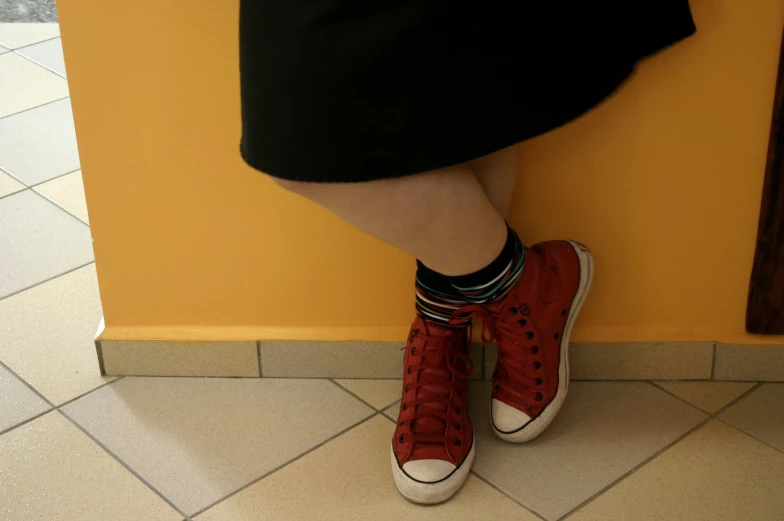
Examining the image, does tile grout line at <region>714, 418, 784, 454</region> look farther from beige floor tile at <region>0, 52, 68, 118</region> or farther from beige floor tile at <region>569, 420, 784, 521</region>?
beige floor tile at <region>0, 52, 68, 118</region>

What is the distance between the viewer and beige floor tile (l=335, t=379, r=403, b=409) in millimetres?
1302

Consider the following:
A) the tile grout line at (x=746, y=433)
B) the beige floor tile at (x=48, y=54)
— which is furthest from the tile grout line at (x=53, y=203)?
the tile grout line at (x=746, y=433)

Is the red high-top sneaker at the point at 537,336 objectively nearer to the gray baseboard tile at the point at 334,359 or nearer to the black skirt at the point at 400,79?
the gray baseboard tile at the point at 334,359

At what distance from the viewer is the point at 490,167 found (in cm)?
112

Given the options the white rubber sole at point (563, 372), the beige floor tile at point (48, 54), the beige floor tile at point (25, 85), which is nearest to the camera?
the white rubber sole at point (563, 372)

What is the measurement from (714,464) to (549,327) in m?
A: 0.27

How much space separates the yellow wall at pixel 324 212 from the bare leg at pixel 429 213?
0.68 ft

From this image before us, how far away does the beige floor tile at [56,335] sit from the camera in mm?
1358

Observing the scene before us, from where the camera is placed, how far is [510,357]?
1.19 m

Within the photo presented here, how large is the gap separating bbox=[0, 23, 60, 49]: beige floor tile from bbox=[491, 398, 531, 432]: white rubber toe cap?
199 cm

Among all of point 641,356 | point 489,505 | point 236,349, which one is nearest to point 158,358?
point 236,349

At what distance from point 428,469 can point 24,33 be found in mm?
2156

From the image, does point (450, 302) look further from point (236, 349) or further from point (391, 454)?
point (236, 349)

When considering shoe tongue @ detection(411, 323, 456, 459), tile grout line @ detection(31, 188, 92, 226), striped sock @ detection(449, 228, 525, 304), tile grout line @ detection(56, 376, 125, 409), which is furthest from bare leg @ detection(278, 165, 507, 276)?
tile grout line @ detection(31, 188, 92, 226)
